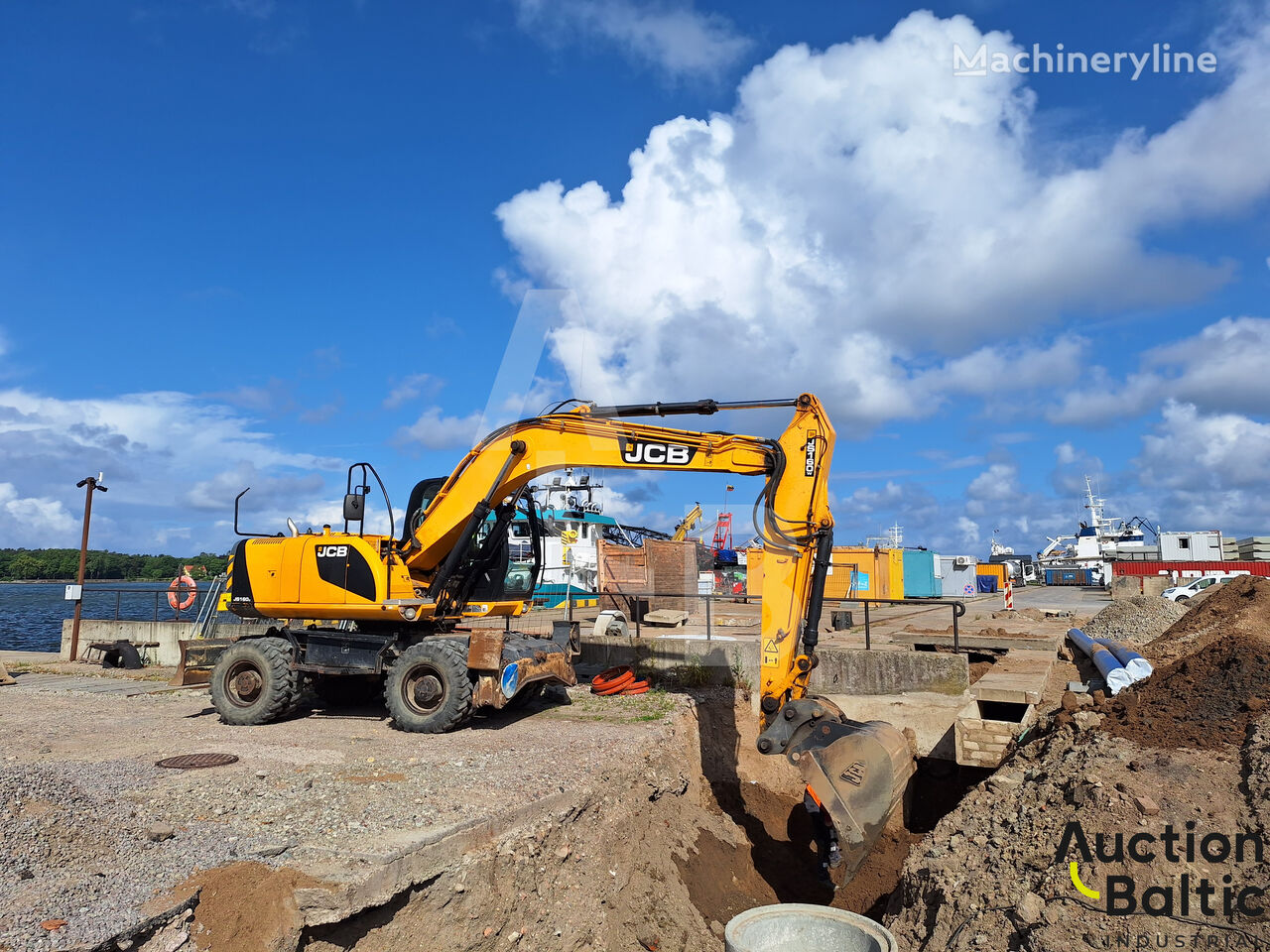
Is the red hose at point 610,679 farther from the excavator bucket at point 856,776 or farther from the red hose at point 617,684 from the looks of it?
the excavator bucket at point 856,776

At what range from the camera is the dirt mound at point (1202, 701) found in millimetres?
6453

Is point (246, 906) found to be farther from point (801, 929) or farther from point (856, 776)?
point (856, 776)

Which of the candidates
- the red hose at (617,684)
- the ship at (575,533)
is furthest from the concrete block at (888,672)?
the ship at (575,533)

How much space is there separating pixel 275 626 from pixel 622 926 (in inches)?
275

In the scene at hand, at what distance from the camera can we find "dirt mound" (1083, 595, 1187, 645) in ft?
55.3

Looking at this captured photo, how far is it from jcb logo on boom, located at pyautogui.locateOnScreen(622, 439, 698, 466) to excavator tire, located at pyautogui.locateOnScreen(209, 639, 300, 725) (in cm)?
530

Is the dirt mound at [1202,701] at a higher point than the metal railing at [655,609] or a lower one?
lower

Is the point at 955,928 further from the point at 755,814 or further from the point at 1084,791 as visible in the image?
the point at 755,814

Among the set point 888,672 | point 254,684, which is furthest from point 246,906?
point 888,672

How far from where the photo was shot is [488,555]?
11.1m

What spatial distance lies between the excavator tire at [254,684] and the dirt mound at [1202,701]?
928 centimetres

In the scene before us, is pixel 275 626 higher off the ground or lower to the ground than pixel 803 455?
lower

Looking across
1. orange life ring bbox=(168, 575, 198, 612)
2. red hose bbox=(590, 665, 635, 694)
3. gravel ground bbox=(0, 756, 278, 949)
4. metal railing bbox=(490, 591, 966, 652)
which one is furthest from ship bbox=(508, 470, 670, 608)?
gravel ground bbox=(0, 756, 278, 949)

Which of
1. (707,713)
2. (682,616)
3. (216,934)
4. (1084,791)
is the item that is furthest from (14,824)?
(682,616)
